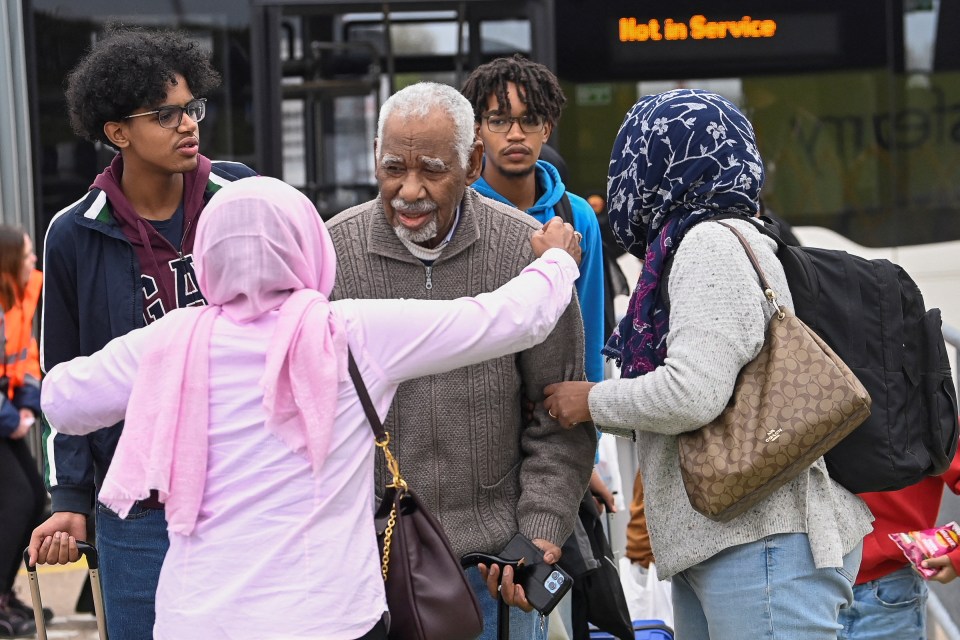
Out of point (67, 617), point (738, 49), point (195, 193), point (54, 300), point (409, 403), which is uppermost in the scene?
point (738, 49)

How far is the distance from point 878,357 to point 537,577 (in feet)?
2.74

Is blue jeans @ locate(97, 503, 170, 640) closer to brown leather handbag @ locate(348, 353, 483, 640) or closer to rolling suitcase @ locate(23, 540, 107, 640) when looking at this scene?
rolling suitcase @ locate(23, 540, 107, 640)

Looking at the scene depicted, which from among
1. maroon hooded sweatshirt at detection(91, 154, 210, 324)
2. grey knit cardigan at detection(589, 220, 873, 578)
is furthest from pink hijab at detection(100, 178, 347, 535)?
maroon hooded sweatshirt at detection(91, 154, 210, 324)

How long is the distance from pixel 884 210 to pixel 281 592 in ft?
21.3

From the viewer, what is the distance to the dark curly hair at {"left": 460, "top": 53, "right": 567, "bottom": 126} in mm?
4223

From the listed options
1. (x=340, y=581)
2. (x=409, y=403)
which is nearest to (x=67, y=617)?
(x=409, y=403)

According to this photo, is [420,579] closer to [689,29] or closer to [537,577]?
[537,577]

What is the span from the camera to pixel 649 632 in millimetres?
4379

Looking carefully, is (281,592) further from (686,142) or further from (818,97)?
(818,97)

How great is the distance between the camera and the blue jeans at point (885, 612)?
3.30 meters

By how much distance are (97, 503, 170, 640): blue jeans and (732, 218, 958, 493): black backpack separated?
4.96 ft

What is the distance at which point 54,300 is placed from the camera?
3098 millimetres

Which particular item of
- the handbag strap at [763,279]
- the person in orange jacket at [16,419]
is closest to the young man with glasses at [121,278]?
the handbag strap at [763,279]

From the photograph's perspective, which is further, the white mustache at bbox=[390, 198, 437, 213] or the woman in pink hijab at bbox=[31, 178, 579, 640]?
the white mustache at bbox=[390, 198, 437, 213]
